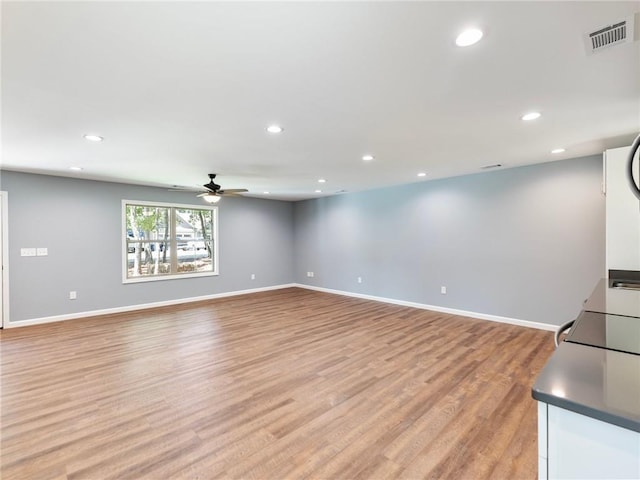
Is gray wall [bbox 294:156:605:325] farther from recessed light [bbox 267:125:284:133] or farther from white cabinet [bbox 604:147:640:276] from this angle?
recessed light [bbox 267:125:284:133]

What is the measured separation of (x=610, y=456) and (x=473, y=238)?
4858mm

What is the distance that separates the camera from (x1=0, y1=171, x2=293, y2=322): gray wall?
485cm

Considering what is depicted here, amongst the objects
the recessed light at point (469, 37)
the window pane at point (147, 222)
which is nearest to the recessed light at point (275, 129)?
the recessed light at point (469, 37)

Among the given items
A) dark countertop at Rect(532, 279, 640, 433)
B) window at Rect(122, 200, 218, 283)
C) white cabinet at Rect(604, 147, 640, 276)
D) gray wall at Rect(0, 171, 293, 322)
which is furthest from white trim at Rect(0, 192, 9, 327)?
white cabinet at Rect(604, 147, 640, 276)

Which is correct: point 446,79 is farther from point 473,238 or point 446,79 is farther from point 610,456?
point 473,238

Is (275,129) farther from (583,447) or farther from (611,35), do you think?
(583,447)

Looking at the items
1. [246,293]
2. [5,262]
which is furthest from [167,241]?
[5,262]

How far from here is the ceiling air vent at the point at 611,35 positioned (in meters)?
1.54

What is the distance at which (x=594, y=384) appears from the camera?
0.90m

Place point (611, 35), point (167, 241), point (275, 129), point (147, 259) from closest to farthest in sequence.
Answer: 1. point (611, 35)
2. point (275, 129)
3. point (147, 259)
4. point (167, 241)

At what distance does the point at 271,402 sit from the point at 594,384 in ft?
7.57

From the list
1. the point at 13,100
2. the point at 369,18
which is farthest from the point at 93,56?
the point at 369,18

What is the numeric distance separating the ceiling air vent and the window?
6797 mm

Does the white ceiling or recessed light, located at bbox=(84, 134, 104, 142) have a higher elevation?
recessed light, located at bbox=(84, 134, 104, 142)
